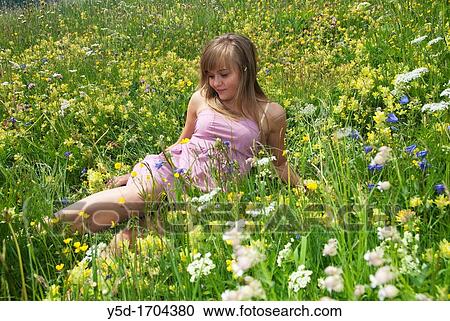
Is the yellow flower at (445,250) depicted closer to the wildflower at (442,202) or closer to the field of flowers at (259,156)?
the field of flowers at (259,156)

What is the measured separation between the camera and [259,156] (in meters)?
2.97

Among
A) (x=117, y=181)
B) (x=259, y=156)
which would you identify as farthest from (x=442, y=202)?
(x=117, y=181)

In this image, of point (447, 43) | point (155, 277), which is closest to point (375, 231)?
point (155, 277)

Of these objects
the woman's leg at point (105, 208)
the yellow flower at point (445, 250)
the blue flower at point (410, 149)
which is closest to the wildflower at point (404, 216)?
the yellow flower at point (445, 250)

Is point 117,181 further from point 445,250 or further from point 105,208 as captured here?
point 445,250

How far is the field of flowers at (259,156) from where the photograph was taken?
176 cm

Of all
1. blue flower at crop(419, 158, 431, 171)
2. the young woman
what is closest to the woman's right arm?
the young woman

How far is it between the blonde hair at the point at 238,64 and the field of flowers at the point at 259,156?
35cm

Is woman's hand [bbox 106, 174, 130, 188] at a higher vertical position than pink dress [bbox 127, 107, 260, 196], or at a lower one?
lower

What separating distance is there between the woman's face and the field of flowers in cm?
49

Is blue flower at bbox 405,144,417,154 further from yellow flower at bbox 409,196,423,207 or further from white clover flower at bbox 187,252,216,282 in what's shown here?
white clover flower at bbox 187,252,216,282

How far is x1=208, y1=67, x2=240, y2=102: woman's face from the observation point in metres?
3.22

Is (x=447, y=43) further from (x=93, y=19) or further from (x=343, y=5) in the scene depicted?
(x=93, y=19)

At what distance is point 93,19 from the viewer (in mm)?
8648
